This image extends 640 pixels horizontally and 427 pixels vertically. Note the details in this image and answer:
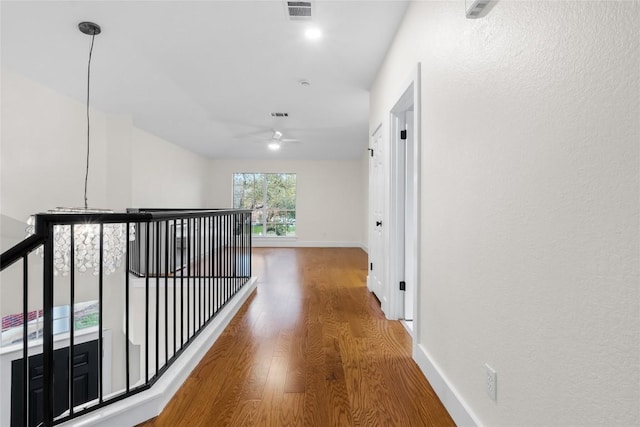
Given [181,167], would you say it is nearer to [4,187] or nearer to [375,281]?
[4,187]

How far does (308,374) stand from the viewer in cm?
191

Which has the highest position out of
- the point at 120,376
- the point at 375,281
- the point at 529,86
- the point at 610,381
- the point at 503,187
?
the point at 529,86

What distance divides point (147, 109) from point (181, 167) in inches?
105

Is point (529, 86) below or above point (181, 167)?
below

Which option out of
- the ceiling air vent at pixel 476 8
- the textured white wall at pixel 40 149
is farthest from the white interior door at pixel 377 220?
the textured white wall at pixel 40 149

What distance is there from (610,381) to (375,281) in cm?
292

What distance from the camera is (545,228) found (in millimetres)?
936

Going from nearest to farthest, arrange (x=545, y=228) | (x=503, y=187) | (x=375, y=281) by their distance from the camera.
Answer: (x=545, y=228), (x=503, y=187), (x=375, y=281)

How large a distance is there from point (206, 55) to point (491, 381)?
3.29 m

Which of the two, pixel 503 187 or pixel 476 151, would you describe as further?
pixel 476 151

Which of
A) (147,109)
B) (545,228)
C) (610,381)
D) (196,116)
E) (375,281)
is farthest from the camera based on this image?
(196,116)

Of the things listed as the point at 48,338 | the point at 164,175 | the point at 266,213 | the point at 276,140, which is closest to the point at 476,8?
the point at 48,338

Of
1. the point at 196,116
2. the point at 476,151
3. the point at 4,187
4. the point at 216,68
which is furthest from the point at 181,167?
the point at 476,151

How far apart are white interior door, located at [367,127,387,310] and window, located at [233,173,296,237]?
512cm
